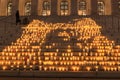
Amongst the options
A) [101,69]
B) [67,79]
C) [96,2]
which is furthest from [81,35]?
[96,2]

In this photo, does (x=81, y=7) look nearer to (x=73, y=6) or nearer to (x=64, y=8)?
(x=73, y=6)

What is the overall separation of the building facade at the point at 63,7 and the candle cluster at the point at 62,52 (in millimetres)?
18289

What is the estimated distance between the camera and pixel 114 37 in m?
31.7

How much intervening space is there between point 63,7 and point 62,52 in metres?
29.1

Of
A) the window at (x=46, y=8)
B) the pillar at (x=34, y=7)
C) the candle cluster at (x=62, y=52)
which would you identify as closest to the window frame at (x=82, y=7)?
the window at (x=46, y=8)

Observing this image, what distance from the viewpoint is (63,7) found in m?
54.8

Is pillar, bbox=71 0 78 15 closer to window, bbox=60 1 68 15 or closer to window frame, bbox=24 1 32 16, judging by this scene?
window, bbox=60 1 68 15

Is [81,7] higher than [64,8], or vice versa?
[81,7]

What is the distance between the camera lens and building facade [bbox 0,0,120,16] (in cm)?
5222

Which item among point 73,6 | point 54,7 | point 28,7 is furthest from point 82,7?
point 28,7

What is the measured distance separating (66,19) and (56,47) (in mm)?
16142

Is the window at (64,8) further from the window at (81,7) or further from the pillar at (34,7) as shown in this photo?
the pillar at (34,7)

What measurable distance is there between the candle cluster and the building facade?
18.3 m

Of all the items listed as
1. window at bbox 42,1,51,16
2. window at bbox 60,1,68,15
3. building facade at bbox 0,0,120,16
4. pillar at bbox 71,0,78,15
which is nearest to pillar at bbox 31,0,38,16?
building facade at bbox 0,0,120,16
